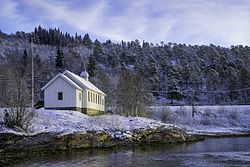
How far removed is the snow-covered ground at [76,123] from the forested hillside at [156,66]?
37.4 metres

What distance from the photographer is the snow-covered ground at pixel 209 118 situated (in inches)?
2773

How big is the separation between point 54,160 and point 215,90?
10561 cm

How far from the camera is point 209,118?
78000 mm

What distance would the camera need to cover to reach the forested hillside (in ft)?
372

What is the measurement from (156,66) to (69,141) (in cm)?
10792

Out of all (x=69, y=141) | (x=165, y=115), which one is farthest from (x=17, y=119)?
(x=165, y=115)

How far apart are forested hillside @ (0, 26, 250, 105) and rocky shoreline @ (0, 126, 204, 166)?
4036 cm

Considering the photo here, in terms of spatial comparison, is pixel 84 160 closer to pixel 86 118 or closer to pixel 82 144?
pixel 82 144

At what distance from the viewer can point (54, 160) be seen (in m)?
28.0

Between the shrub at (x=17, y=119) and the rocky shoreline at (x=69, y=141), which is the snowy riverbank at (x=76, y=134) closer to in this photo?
the rocky shoreline at (x=69, y=141)

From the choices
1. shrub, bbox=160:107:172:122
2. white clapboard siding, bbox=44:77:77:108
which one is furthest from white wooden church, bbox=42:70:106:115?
shrub, bbox=160:107:172:122

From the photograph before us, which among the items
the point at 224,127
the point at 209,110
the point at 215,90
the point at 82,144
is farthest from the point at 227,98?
the point at 82,144

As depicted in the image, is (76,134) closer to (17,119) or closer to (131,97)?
(17,119)

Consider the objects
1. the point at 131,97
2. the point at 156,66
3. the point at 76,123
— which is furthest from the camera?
the point at 156,66
